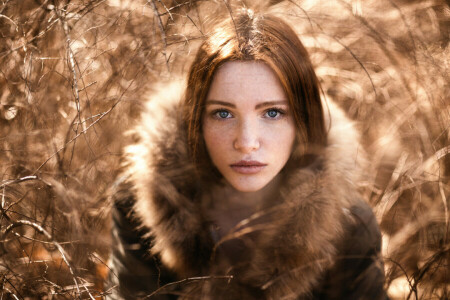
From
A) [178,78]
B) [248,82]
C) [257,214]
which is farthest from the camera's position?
[178,78]

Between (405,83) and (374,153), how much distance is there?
1.16 feet

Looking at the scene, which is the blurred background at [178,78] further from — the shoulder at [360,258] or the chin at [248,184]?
the chin at [248,184]

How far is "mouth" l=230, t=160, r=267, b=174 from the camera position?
4.30 feet

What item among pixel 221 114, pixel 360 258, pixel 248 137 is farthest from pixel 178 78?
pixel 360 258

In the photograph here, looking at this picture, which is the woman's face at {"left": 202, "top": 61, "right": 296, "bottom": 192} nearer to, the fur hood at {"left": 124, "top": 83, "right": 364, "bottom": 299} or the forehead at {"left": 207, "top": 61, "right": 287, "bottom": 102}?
the forehead at {"left": 207, "top": 61, "right": 287, "bottom": 102}

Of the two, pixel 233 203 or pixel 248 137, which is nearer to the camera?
pixel 248 137

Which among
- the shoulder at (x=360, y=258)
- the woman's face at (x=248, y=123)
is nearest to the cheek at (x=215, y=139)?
the woman's face at (x=248, y=123)

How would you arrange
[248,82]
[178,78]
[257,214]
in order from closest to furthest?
[248,82], [257,214], [178,78]

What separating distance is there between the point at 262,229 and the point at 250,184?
7.5 inches

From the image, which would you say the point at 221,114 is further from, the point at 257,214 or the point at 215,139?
the point at 257,214

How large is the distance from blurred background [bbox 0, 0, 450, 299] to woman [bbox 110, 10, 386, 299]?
7.8 inches

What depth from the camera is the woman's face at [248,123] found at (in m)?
1.26

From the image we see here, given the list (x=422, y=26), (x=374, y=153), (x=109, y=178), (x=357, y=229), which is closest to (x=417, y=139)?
(x=374, y=153)

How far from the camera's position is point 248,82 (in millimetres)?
1252
